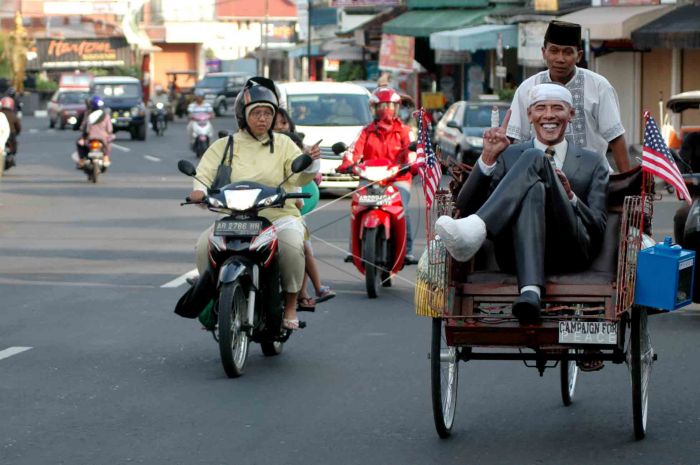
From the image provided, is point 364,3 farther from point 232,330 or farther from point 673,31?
point 232,330

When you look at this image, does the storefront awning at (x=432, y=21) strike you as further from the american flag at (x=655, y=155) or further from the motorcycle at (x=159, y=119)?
the american flag at (x=655, y=155)

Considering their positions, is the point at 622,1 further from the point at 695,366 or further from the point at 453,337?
Result: the point at 453,337

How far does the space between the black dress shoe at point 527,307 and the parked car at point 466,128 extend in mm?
24144

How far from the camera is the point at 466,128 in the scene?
32500 mm

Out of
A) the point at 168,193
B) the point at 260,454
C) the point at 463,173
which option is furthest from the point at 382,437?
the point at 168,193

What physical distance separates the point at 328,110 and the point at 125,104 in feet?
85.2

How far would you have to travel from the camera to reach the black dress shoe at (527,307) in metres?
7.20

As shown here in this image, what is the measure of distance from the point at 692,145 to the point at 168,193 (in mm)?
15106

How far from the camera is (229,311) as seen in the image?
30.8 feet

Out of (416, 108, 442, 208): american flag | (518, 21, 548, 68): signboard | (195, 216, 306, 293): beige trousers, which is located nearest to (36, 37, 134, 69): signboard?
(518, 21, 548, 68): signboard

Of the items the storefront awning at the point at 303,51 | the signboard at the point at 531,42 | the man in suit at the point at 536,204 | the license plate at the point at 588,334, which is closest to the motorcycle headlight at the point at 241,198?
the man in suit at the point at 536,204

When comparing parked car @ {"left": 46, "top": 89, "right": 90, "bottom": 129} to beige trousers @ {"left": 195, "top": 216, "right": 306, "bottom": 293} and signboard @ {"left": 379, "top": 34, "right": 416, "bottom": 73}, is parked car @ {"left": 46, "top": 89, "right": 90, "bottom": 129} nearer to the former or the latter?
signboard @ {"left": 379, "top": 34, "right": 416, "bottom": 73}

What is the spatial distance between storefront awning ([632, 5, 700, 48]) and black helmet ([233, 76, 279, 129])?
77.1ft

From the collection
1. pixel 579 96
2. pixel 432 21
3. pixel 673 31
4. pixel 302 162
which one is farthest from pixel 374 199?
pixel 432 21
